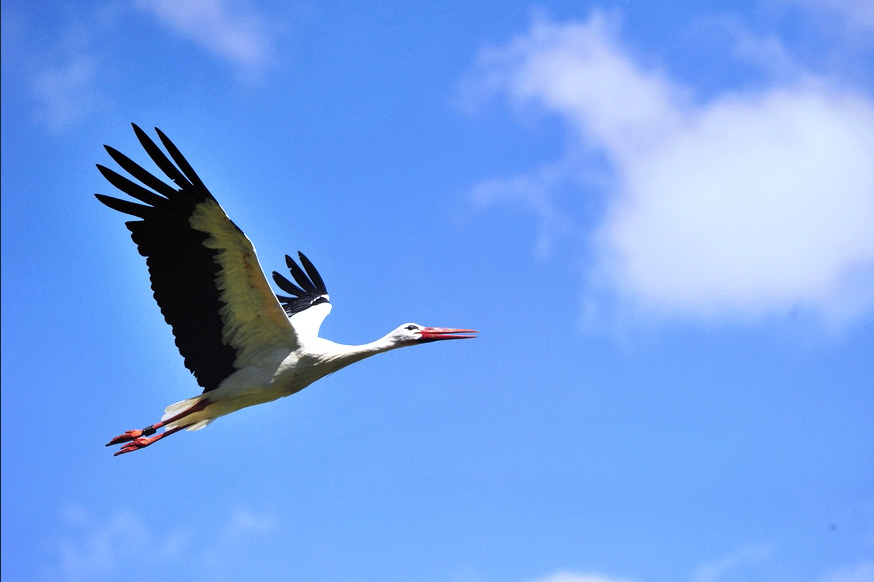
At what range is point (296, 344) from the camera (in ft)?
35.8

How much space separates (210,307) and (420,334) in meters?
2.69

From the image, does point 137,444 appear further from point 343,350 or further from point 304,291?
point 304,291

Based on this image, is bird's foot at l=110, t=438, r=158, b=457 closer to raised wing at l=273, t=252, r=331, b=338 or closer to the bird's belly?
the bird's belly

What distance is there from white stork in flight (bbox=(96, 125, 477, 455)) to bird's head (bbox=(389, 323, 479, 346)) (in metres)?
0.21

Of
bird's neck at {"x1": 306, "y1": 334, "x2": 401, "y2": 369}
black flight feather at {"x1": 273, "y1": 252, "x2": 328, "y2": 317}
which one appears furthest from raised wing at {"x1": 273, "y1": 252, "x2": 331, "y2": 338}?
bird's neck at {"x1": 306, "y1": 334, "x2": 401, "y2": 369}

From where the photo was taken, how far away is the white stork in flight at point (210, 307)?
32.9ft

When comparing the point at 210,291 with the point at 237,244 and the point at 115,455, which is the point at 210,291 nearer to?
the point at 237,244

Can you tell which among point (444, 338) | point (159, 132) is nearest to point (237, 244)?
point (159, 132)

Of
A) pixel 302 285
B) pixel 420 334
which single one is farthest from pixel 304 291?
pixel 420 334

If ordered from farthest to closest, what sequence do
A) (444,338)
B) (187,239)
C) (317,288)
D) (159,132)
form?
(317,288), (444,338), (187,239), (159,132)

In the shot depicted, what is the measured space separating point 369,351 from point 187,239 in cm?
260

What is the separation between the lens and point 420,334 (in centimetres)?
1181

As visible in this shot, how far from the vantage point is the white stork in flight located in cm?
1004

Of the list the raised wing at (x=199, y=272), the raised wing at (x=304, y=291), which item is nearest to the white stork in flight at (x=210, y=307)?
the raised wing at (x=199, y=272)
